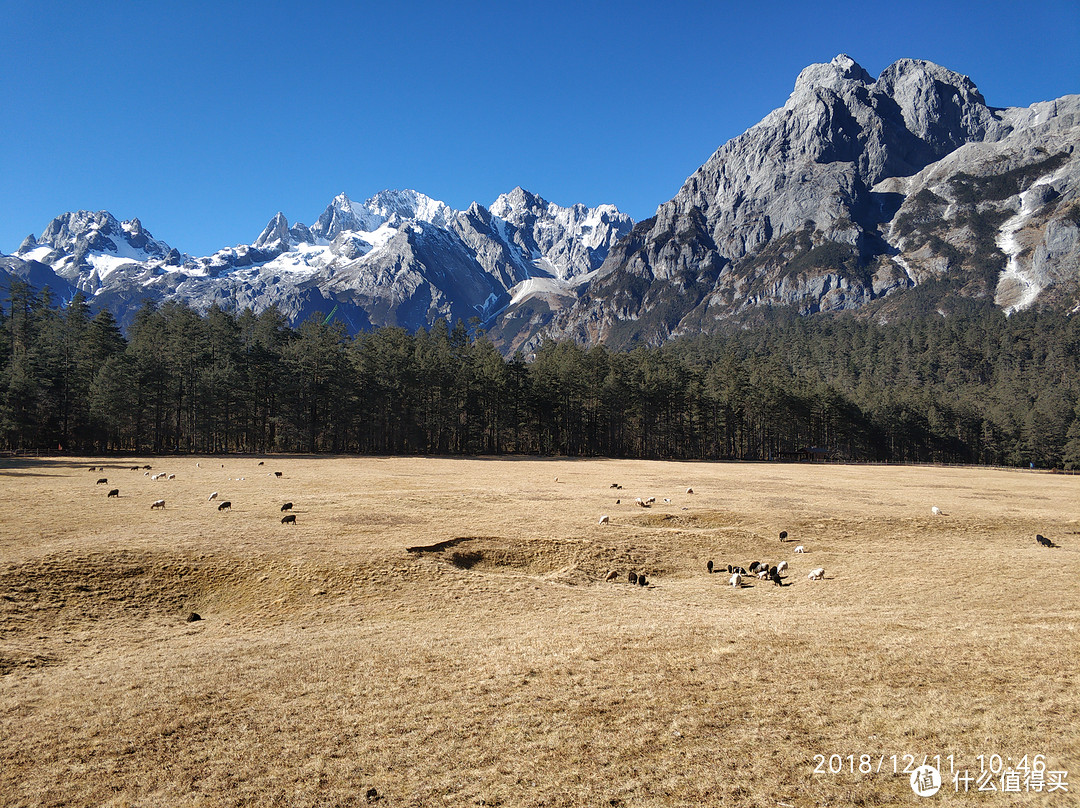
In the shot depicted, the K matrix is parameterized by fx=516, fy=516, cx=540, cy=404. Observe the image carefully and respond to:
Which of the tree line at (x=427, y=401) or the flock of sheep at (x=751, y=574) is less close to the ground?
the tree line at (x=427, y=401)

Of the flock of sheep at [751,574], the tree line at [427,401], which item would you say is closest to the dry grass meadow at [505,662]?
the flock of sheep at [751,574]

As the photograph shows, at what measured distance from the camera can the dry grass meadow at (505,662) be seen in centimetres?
710

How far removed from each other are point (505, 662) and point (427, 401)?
8237 cm

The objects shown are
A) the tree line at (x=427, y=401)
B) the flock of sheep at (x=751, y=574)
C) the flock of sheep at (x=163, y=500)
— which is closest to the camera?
the flock of sheep at (x=751, y=574)

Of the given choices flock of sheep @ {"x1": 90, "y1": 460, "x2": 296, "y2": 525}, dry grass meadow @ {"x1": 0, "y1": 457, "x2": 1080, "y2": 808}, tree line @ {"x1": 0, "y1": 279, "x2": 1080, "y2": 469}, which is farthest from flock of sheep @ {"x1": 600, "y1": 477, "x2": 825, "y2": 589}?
tree line @ {"x1": 0, "y1": 279, "x2": 1080, "y2": 469}

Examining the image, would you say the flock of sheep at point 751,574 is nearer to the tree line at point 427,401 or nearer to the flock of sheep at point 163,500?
the flock of sheep at point 163,500

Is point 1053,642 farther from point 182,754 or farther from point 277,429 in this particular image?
point 277,429

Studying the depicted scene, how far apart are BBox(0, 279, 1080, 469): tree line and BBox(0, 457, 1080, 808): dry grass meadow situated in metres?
57.6

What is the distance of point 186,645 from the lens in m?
12.5

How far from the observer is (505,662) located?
36.0 feet

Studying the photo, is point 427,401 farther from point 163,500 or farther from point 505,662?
point 505,662

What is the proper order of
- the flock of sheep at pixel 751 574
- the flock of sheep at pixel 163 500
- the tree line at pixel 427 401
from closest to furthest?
the flock of sheep at pixel 751 574, the flock of sheep at pixel 163 500, the tree line at pixel 427 401

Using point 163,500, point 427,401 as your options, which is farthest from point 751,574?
point 427,401

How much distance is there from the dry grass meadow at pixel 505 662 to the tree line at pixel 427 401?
57.6m
